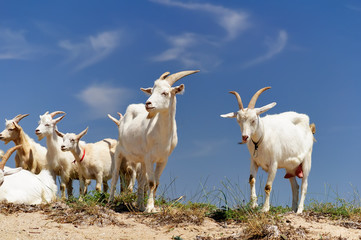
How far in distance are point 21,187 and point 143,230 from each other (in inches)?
167

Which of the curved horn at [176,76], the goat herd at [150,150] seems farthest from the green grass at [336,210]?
the curved horn at [176,76]

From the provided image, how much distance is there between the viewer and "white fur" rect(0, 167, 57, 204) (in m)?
12.2

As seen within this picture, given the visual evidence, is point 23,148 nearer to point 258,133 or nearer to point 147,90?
point 147,90

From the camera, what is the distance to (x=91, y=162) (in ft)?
49.0

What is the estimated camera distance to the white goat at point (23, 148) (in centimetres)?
1587

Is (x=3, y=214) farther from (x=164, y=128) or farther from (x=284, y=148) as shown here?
(x=284, y=148)

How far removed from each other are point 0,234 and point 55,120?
246 inches

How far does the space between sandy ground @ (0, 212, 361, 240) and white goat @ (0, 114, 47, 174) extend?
5.47 meters

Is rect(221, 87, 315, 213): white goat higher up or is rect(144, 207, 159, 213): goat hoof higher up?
rect(221, 87, 315, 213): white goat

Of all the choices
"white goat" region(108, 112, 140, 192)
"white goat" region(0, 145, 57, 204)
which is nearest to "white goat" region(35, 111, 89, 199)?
"white goat" region(0, 145, 57, 204)

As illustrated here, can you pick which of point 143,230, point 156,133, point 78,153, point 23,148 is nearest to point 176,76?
point 156,133

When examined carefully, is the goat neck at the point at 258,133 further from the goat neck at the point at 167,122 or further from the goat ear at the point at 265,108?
the goat neck at the point at 167,122

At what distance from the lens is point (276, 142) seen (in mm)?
11141

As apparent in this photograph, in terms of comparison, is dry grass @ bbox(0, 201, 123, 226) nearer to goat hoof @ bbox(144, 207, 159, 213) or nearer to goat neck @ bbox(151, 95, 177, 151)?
goat hoof @ bbox(144, 207, 159, 213)
